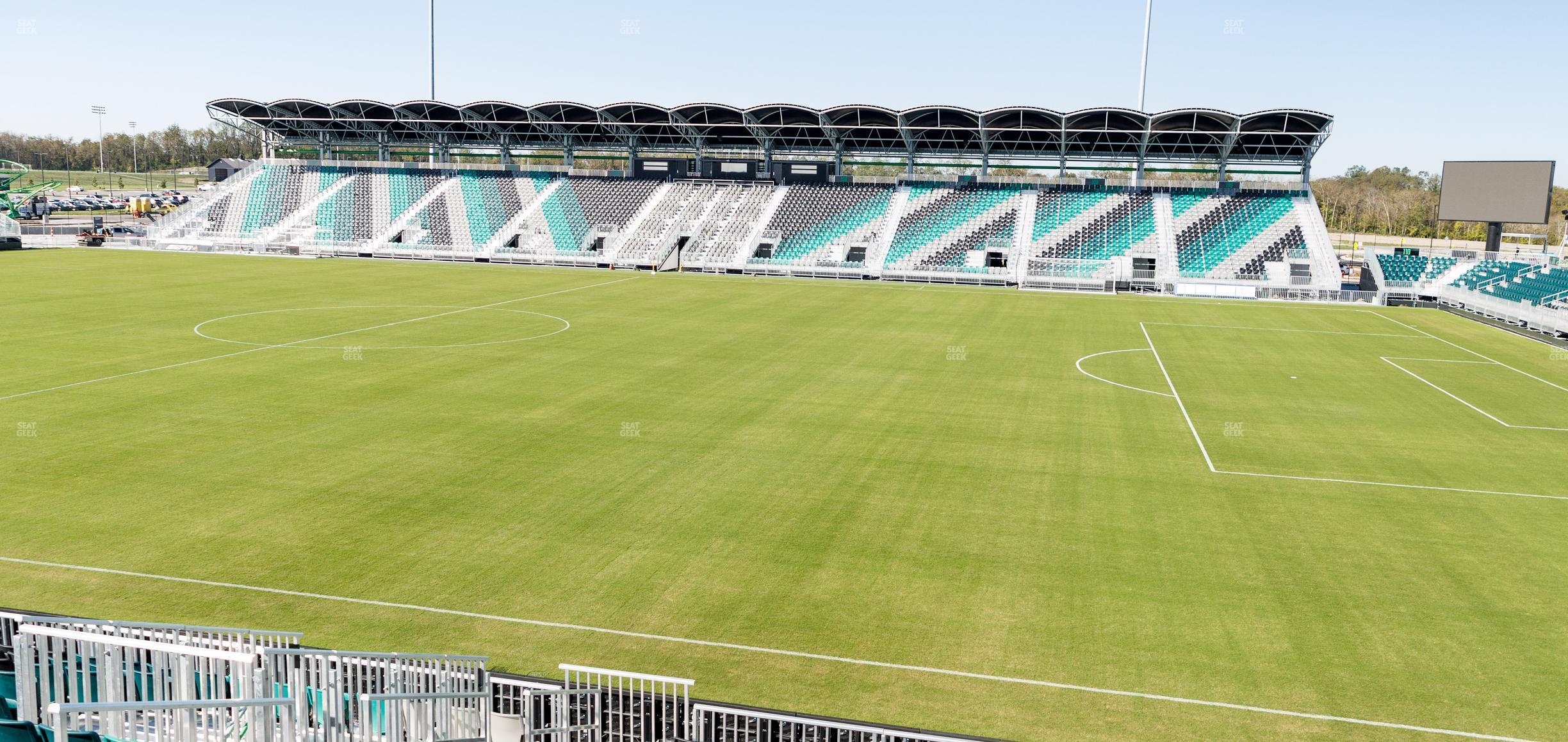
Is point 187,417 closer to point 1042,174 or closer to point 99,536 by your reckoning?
point 99,536

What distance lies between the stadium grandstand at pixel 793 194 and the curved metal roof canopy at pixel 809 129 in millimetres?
190

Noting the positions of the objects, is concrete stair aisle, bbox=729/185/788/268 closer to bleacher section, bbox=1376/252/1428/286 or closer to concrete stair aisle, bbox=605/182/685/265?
concrete stair aisle, bbox=605/182/685/265

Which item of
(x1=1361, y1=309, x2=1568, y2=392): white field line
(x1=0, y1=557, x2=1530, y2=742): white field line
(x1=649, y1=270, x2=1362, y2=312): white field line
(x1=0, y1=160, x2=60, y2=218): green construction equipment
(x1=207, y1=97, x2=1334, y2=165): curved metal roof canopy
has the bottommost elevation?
(x1=0, y1=557, x2=1530, y2=742): white field line

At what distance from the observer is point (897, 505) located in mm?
17203

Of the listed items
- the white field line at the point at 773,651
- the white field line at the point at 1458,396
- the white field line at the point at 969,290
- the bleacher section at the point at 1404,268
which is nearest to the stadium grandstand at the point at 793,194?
the white field line at the point at 969,290

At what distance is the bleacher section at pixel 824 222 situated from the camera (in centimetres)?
6706

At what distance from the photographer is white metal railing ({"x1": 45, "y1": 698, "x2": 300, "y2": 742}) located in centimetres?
630

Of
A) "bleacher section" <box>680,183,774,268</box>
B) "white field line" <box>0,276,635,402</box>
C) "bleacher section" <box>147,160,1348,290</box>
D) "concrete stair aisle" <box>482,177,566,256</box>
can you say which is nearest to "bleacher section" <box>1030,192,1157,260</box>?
"bleacher section" <box>147,160,1348,290</box>

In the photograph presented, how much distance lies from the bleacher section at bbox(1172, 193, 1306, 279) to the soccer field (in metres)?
28.3

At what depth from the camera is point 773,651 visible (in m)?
11.9

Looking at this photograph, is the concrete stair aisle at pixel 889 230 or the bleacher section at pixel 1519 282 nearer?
the bleacher section at pixel 1519 282

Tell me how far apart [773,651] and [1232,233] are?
60549 millimetres

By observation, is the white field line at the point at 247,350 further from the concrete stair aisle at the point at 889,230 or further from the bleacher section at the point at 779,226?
the concrete stair aisle at the point at 889,230

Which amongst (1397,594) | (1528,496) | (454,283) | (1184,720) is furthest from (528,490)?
(454,283)
